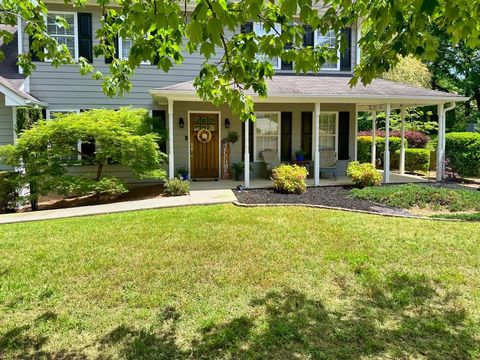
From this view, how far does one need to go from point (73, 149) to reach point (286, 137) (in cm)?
679

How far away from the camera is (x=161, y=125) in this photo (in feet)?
36.6

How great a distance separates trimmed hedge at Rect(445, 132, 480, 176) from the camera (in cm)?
1303

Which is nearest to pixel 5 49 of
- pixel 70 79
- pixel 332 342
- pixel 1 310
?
pixel 70 79

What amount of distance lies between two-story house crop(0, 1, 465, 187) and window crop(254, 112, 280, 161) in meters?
0.03

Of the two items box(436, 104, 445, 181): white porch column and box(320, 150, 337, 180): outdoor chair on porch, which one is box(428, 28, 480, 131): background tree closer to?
box(436, 104, 445, 181): white porch column

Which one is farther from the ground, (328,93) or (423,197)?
(328,93)

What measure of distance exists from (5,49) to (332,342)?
13928 millimetres

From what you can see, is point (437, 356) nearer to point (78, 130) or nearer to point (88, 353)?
point (88, 353)

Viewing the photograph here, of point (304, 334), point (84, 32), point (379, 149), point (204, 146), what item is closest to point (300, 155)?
point (204, 146)

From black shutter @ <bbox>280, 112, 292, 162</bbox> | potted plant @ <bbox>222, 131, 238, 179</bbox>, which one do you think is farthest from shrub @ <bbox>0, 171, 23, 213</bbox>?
black shutter @ <bbox>280, 112, 292, 162</bbox>

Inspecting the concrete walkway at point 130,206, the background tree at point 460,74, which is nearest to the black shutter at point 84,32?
the concrete walkway at point 130,206

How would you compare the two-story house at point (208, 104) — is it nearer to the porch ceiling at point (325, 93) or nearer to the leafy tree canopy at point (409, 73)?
the porch ceiling at point (325, 93)

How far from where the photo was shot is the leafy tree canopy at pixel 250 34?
7.77ft

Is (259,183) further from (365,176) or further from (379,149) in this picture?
(379,149)
